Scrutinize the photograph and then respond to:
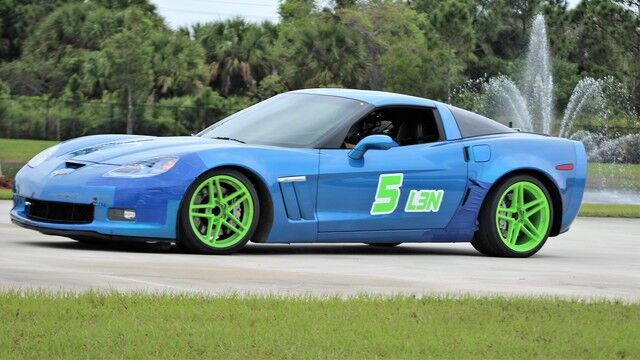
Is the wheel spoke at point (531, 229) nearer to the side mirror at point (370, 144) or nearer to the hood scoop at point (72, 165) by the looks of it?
the side mirror at point (370, 144)

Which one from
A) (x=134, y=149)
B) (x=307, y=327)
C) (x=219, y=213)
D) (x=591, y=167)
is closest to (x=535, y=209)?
Result: (x=219, y=213)

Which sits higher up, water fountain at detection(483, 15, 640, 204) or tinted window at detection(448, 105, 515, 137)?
tinted window at detection(448, 105, 515, 137)

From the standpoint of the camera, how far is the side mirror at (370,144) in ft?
36.7

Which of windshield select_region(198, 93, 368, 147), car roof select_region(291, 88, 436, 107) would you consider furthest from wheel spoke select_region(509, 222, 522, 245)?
windshield select_region(198, 93, 368, 147)

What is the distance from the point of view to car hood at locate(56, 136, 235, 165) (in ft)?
35.0

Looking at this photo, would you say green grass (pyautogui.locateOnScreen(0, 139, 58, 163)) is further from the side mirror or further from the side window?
the side mirror

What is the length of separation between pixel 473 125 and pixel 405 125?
2.14 feet

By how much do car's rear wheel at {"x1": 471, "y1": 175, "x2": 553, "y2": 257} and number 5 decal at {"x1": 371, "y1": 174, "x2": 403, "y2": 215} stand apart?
0.93 m

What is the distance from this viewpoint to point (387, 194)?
11.5m

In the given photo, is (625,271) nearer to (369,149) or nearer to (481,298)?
(369,149)

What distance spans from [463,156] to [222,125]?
198 centimetres

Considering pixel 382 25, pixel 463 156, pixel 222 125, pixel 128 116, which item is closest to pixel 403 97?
pixel 463 156

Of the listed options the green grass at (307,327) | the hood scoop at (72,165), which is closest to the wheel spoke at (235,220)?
the hood scoop at (72,165)

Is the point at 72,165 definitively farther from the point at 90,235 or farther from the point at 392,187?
the point at 392,187
